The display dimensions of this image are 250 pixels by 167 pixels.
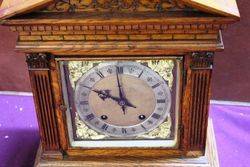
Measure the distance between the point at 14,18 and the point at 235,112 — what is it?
68cm

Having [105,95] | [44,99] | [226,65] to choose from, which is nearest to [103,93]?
[105,95]

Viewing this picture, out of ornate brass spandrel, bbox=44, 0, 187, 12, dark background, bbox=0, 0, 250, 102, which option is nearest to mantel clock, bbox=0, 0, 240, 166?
ornate brass spandrel, bbox=44, 0, 187, 12

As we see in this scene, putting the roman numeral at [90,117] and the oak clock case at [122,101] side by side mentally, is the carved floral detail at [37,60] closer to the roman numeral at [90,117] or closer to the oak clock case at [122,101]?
the oak clock case at [122,101]

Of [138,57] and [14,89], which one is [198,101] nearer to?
[138,57]

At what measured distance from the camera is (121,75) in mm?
1074

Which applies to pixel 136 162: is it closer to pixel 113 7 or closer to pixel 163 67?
pixel 163 67

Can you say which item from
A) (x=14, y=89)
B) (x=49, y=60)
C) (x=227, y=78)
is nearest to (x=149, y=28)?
(x=49, y=60)

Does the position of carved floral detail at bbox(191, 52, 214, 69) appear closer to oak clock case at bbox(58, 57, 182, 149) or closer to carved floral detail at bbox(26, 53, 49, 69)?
oak clock case at bbox(58, 57, 182, 149)

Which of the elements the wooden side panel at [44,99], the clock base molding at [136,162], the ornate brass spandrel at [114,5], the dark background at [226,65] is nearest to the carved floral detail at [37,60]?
the wooden side panel at [44,99]

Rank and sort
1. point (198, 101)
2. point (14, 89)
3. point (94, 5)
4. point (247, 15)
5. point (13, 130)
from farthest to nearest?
point (14, 89) → point (13, 130) → point (247, 15) → point (198, 101) → point (94, 5)

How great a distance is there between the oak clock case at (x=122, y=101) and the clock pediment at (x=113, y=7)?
0.12 metres

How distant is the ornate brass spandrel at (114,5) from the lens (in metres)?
0.95

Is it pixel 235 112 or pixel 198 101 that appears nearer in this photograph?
pixel 198 101

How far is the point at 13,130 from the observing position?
4.63 ft
